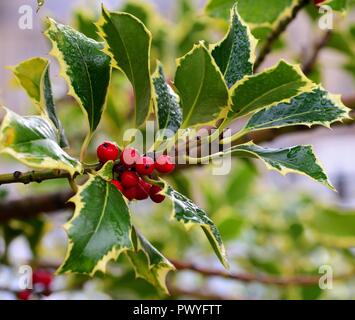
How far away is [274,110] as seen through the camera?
21.3 inches

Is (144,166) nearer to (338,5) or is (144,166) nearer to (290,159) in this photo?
(290,159)

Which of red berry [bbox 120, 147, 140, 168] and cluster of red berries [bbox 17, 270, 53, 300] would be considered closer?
red berry [bbox 120, 147, 140, 168]

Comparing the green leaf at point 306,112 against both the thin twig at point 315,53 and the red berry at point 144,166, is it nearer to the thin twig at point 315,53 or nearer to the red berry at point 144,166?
the red berry at point 144,166

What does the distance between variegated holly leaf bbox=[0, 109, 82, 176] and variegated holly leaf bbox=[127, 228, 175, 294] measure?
0.14m

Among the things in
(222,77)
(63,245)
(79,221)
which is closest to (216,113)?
(222,77)

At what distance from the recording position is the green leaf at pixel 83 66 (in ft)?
1.67

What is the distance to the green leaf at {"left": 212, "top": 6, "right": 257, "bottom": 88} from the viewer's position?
1.70 feet

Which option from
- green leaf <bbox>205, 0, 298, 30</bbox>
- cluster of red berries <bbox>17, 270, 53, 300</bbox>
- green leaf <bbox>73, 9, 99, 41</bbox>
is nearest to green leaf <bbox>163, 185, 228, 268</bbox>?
green leaf <bbox>205, 0, 298, 30</bbox>

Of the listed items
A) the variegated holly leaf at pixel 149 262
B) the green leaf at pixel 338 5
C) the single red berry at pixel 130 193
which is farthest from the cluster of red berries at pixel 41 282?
the green leaf at pixel 338 5

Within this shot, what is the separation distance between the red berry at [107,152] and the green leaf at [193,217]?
0.05 meters

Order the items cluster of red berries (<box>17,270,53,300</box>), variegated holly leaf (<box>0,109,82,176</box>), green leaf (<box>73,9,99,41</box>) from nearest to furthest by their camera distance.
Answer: variegated holly leaf (<box>0,109,82,176</box>)
cluster of red berries (<box>17,270,53,300</box>)
green leaf (<box>73,9,99,41</box>)

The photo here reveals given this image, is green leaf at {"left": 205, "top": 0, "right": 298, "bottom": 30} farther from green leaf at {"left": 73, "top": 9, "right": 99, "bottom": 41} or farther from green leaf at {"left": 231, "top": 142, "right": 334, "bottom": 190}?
green leaf at {"left": 73, "top": 9, "right": 99, "bottom": 41}

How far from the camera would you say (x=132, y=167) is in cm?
49
